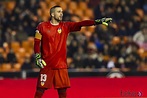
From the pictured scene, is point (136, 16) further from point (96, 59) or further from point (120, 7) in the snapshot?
point (96, 59)

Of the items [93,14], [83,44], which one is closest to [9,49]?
[83,44]

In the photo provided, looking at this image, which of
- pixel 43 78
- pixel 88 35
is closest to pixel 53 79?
pixel 43 78

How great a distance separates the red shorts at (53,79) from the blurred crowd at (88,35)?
617 centimetres

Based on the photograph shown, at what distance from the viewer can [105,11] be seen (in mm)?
17828

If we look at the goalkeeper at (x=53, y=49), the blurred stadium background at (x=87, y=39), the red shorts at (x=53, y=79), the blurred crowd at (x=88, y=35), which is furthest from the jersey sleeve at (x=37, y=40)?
the blurred crowd at (x=88, y=35)

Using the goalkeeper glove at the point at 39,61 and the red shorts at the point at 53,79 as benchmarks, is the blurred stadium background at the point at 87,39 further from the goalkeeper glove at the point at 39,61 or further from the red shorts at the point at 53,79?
the goalkeeper glove at the point at 39,61

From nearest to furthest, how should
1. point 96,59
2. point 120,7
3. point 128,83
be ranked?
point 128,83, point 96,59, point 120,7

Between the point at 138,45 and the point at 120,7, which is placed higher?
the point at 120,7

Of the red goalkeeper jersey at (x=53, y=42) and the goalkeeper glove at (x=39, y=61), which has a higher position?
the red goalkeeper jersey at (x=53, y=42)

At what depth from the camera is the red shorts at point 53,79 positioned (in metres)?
8.00

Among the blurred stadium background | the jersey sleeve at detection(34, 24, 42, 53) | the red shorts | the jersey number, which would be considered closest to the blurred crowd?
the blurred stadium background

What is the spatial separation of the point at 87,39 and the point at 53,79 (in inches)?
339

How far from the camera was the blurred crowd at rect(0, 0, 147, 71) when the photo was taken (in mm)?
15461

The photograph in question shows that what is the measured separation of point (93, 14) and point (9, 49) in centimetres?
359
